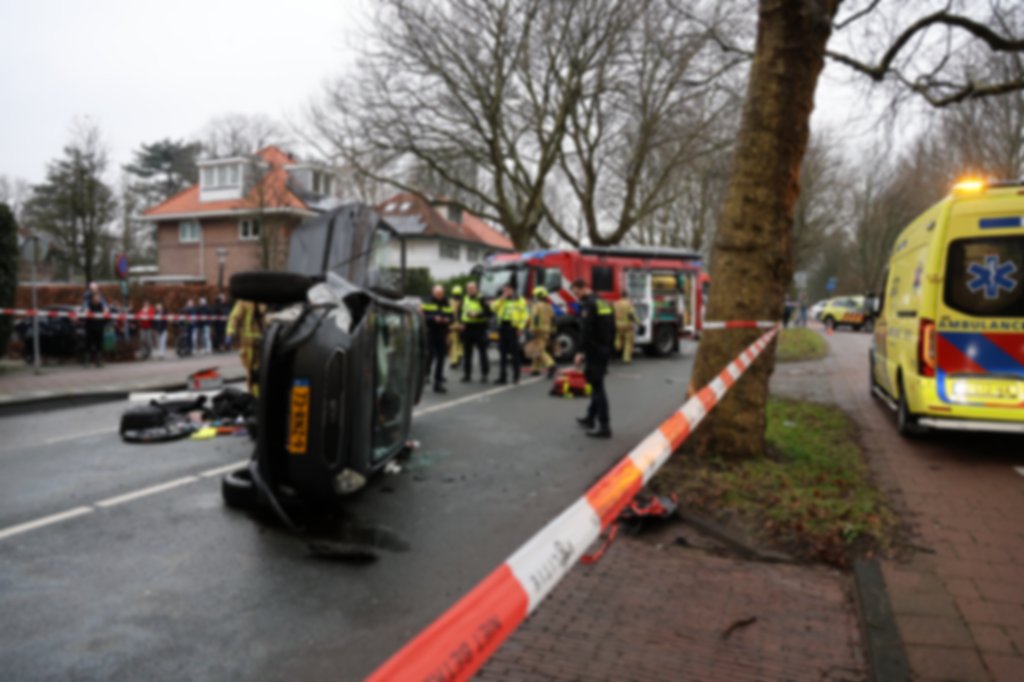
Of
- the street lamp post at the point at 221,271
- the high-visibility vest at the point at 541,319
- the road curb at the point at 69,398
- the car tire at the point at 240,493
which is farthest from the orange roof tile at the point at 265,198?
the car tire at the point at 240,493

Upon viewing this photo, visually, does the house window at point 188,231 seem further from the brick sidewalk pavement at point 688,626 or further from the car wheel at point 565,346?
the brick sidewalk pavement at point 688,626

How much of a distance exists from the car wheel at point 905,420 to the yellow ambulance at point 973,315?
0.48 metres

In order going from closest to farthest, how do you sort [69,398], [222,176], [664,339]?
1. [69,398]
2. [664,339]
3. [222,176]

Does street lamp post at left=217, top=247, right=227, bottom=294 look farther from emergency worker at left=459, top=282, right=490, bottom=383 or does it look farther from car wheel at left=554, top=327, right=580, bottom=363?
emergency worker at left=459, top=282, right=490, bottom=383

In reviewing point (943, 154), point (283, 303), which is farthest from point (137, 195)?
point (283, 303)

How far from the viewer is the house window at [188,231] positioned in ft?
137

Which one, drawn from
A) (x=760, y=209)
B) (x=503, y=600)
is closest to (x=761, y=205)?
(x=760, y=209)

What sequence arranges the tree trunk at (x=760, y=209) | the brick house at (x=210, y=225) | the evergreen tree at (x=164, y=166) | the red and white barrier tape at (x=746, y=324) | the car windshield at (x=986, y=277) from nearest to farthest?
1. the tree trunk at (x=760, y=209)
2. the red and white barrier tape at (x=746, y=324)
3. the car windshield at (x=986, y=277)
4. the brick house at (x=210, y=225)
5. the evergreen tree at (x=164, y=166)

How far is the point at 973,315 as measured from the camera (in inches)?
268

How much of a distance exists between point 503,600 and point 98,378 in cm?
1380

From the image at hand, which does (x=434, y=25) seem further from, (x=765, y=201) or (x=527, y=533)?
(x=527, y=533)

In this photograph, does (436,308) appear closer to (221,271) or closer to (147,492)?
(147,492)

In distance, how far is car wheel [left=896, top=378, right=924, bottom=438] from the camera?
7.60m

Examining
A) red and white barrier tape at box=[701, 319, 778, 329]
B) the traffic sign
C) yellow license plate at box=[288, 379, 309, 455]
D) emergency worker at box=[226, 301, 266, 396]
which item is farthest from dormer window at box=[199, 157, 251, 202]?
yellow license plate at box=[288, 379, 309, 455]
